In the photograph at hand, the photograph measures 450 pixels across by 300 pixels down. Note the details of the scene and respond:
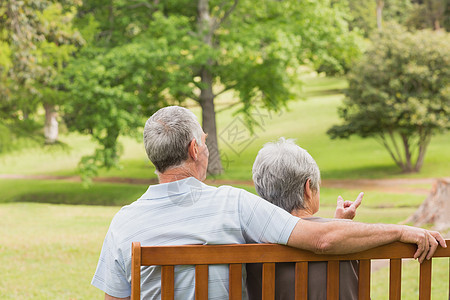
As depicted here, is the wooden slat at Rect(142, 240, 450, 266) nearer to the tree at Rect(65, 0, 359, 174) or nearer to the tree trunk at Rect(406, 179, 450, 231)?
the tree trunk at Rect(406, 179, 450, 231)

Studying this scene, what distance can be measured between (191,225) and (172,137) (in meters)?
0.31

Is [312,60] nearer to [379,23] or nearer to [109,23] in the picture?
[109,23]

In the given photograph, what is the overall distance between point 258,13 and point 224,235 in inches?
734

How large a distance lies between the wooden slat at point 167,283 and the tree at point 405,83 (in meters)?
18.1

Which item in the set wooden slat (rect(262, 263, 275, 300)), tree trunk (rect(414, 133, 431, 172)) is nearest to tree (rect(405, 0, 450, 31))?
tree trunk (rect(414, 133, 431, 172))

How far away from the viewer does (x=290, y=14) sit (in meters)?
20.0

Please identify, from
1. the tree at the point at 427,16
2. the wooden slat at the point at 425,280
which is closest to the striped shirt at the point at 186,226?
the wooden slat at the point at 425,280

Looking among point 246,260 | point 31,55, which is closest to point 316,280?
point 246,260

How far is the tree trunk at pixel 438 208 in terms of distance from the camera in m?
9.65

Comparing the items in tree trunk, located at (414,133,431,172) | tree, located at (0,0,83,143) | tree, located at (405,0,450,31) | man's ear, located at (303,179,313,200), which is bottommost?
tree trunk, located at (414,133,431,172)

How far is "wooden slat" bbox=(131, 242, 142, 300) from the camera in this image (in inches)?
69.2

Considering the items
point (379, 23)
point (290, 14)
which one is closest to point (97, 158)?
point (290, 14)

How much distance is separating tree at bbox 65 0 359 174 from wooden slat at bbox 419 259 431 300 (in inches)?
562

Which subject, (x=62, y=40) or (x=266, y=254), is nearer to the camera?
(x=266, y=254)
